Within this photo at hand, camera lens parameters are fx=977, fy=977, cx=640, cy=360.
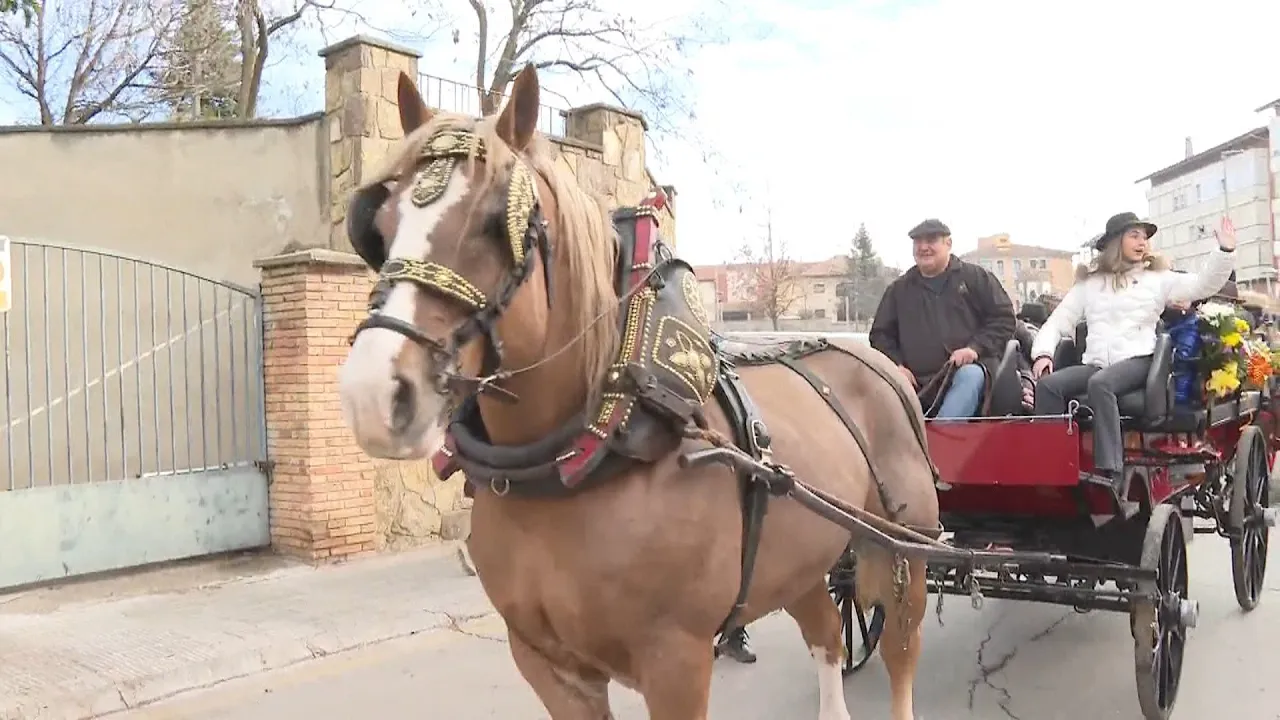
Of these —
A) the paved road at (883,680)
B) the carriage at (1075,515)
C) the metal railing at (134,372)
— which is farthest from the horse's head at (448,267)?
the metal railing at (134,372)

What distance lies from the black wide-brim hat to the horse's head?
11.9ft

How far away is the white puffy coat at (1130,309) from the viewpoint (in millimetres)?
4602

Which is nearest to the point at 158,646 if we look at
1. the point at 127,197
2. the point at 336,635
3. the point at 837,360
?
the point at 336,635

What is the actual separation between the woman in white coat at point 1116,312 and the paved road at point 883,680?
1.19 m

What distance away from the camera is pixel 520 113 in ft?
6.66

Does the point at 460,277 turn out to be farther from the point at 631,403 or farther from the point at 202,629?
the point at 202,629

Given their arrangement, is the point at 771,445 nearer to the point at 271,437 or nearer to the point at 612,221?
the point at 612,221

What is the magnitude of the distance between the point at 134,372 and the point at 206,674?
138 inches

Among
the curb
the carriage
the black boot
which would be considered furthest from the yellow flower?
the curb

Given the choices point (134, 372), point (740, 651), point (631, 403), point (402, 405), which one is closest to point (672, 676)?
point (631, 403)

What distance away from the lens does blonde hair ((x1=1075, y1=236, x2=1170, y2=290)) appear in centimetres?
479

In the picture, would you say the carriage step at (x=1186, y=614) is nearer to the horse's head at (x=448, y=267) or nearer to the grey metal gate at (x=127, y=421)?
the horse's head at (x=448, y=267)

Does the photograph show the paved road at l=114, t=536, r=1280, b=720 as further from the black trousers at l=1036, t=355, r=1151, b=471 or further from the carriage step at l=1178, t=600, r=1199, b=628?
the black trousers at l=1036, t=355, r=1151, b=471

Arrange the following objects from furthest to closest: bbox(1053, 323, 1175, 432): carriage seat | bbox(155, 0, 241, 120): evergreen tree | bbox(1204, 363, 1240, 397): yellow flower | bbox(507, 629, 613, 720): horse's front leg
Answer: bbox(155, 0, 241, 120): evergreen tree
bbox(1204, 363, 1240, 397): yellow flower
bbox(1053, 323, 1175, 432): carriage seat
bbox(507, 629, 613, 720): horse's front leg
